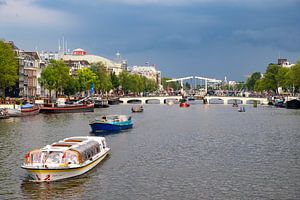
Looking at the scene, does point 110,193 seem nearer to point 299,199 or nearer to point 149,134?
point 299,199

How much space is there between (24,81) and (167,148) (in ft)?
421

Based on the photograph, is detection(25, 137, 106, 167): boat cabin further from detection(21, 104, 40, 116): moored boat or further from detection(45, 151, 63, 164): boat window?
detection(21, 104, 40, 116): moored boat

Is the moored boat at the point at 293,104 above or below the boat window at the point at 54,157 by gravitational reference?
above

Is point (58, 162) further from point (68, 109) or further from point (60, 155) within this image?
point (68, 109)

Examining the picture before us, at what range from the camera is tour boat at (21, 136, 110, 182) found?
120 ft

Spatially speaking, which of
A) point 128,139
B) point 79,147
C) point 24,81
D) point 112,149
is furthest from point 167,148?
A: point 24,81

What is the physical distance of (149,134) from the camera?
72.1 m

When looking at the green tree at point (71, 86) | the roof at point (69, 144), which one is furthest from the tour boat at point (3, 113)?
the green tree at point (71, 86)

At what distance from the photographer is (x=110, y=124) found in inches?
2936

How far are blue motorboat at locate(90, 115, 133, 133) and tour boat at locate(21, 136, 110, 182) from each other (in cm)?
3130

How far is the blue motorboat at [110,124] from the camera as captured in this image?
7350 centimetres

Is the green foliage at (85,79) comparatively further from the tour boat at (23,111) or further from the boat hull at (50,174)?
the boat hull at (50,174)

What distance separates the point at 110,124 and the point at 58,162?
3711 cm

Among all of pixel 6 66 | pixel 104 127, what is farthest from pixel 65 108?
pixel 104 127
